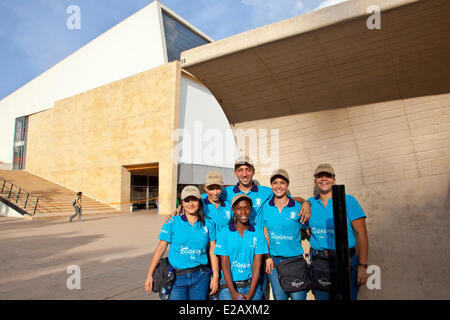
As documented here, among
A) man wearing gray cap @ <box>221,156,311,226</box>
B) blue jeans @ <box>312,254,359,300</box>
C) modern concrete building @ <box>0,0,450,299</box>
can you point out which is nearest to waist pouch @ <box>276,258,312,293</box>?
blue jeans @ <box>312,254,359,300</box>

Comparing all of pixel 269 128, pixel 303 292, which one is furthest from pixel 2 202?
pixel 303 292

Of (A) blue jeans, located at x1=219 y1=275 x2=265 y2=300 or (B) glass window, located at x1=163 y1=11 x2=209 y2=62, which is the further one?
(B) glass window, located at x1=163 y1=11 x2=209 y2=62

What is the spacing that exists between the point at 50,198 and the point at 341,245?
70.5 feet

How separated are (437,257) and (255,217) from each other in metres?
2.08

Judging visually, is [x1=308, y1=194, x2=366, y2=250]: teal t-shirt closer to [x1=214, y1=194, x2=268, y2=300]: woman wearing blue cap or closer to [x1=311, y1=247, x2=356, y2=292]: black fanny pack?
[x1=311, y1=247, x2=356, y2=292]: black fanny pack

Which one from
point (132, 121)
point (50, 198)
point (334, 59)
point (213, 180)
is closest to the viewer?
point (213, 180)

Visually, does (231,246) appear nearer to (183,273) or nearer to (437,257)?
(183,273)

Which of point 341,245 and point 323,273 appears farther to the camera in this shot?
point 323,273

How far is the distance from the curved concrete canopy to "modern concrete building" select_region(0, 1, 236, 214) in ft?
49.4

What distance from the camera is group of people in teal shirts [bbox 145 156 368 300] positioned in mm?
2373

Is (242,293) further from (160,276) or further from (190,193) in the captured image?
(190,193)

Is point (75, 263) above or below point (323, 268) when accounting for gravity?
below

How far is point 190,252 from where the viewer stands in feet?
8.12

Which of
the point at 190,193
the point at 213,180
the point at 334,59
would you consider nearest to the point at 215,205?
the point at 213,180
